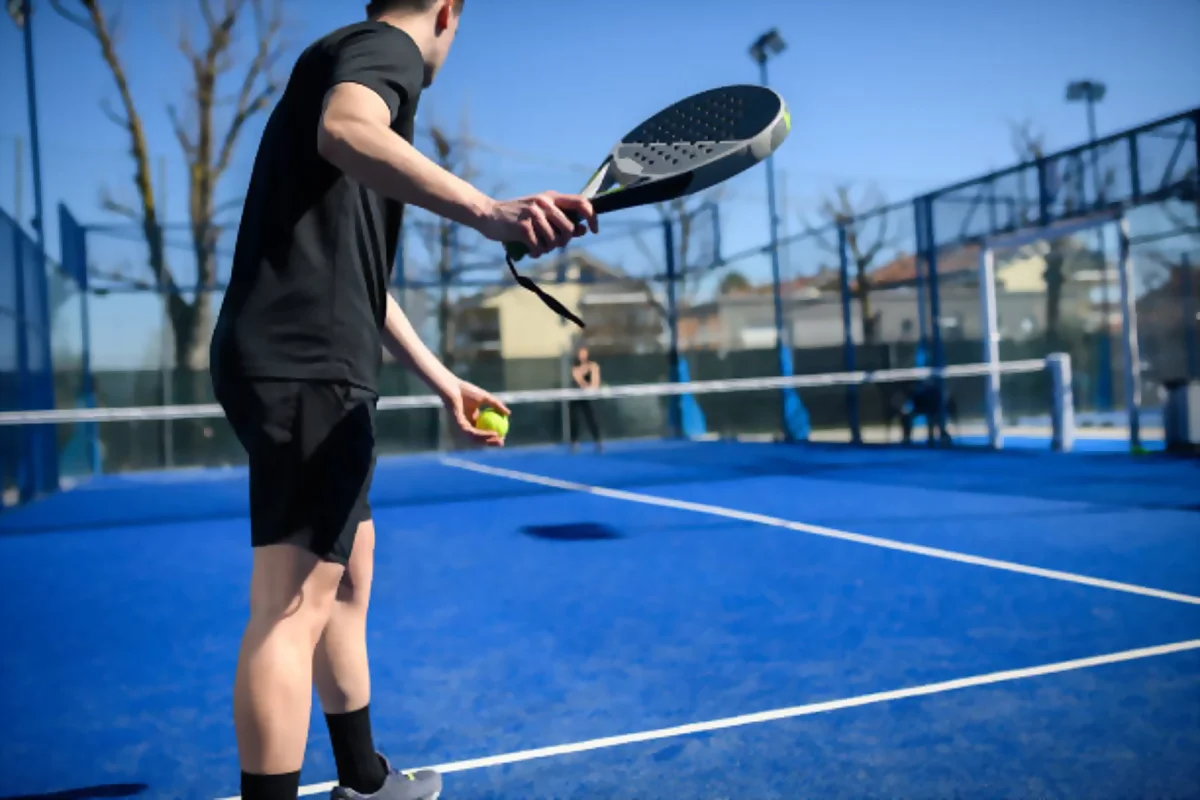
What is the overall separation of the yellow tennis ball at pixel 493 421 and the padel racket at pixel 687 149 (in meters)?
0.63

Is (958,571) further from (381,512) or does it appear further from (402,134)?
(381,512)

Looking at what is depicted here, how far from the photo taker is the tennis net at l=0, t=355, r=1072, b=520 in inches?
516

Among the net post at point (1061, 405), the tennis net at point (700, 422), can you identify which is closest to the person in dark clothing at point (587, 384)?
the tennis net at point (700, 422)

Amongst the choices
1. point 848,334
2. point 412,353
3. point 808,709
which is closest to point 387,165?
point 412,353

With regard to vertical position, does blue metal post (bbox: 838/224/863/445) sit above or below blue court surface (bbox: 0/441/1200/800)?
above

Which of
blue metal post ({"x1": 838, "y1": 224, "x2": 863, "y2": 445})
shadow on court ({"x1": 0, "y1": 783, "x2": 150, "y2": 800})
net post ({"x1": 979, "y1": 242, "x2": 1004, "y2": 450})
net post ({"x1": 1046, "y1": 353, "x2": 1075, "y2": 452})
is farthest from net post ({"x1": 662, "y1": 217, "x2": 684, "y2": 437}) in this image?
shadow on court ({"x1": 0, "y1": 783, "x2": 150, "y2": 800})

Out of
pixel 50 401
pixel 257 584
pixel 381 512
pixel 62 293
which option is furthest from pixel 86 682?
pixel 62 293

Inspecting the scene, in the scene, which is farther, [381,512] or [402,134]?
[381,512]

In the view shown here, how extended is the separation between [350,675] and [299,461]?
0.58m

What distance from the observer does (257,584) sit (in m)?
1.56

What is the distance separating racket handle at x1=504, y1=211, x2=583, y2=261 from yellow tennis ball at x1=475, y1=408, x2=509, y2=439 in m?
0.77

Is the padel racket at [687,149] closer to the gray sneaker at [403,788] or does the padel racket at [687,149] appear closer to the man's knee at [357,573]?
the man's knee at [357,573]

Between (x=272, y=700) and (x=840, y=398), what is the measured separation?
55.0 ft

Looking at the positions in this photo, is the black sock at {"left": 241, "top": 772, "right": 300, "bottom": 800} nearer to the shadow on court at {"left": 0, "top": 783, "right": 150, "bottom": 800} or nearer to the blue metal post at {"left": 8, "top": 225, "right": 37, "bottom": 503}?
the shadow on court at {"left": 0, "top": 783, "right": 150, "bottom": 800}
